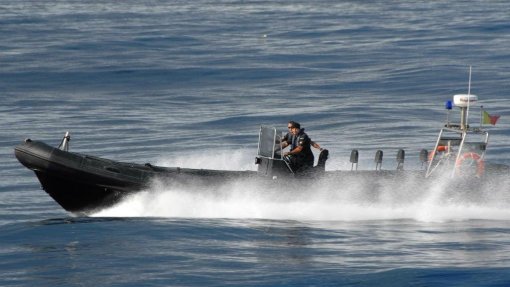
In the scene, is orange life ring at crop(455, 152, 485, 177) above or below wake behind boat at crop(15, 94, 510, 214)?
above

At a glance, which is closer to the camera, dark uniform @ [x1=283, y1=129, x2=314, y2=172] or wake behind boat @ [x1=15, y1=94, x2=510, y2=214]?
wake behind boat @ [x1=15, y1=94, x2=510, y2=214]

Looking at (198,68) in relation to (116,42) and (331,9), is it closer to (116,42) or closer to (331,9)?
(116,42)

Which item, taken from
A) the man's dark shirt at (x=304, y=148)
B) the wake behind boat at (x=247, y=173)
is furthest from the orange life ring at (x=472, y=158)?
the man's dark shirt at (x=304, y=148)

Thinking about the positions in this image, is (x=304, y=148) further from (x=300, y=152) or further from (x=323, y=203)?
(x=323, y=203)

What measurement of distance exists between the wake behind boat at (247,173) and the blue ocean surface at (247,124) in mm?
243

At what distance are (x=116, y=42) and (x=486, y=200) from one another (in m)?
37.6

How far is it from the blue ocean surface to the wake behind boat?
243 millimetres

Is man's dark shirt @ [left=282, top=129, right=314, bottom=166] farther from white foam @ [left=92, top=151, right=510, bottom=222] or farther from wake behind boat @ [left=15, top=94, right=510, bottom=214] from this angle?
white foam @ [left=92, top=151, right=510, bottom=222]

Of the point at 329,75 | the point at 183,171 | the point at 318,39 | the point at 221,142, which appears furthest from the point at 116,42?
the point at 183,171

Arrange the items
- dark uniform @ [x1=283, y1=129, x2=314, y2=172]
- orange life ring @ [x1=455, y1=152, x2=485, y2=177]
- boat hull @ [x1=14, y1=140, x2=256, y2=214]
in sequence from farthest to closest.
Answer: dark uniform @ [x1=283, y1=129, x2=314, y2=172]
orange life ring @ [x1=455, y1=152, x2=485, y2=177]
boat hull @ [x1=14, y1=140, x2=256, y2=214]

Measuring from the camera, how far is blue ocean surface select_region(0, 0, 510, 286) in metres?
17.6

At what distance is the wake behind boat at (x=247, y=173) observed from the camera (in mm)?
20641

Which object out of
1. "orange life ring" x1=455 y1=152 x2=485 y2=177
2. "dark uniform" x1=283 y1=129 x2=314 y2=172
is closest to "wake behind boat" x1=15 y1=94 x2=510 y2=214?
"orange life ring" x1=455 y1=152 x2=485 y2=177

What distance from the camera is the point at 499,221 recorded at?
69.7 feet
